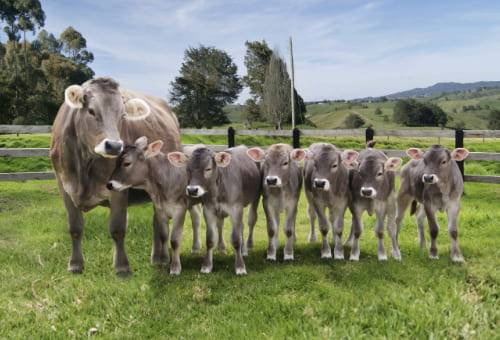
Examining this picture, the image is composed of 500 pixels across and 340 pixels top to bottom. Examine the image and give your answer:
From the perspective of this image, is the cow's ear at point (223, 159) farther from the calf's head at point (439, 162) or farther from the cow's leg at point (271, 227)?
the calf's head at point (439, 162)

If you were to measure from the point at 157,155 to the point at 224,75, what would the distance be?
173 feet

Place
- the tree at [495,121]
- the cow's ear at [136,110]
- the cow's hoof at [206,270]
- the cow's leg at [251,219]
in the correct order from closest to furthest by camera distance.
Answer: the cow's ear at [136,110] → the cow's hoof at [206,270] → the cow's leg at [251,219] → the tree at [495,121]

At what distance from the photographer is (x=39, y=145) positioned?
20.2 metres

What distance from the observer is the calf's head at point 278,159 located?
6520 mm

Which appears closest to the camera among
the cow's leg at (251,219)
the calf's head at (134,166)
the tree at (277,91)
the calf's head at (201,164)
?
the calf's head at (134,166)

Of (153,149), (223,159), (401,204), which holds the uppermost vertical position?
(153,149)

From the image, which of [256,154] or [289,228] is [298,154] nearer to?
[256,154]

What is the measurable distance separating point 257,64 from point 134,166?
4983 centimetres

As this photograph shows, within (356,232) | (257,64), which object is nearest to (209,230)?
(356,232)

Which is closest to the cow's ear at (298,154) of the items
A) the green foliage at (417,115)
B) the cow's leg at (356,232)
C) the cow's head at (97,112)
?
the cow's leg at (356,232)

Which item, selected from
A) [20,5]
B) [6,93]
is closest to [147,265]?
[6,93]

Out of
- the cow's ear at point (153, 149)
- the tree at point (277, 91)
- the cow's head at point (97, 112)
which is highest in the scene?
the tree at point (277, 91)

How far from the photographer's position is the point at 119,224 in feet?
19.8

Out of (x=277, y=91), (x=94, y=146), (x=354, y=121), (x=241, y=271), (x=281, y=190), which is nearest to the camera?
(x=94, y=146)
